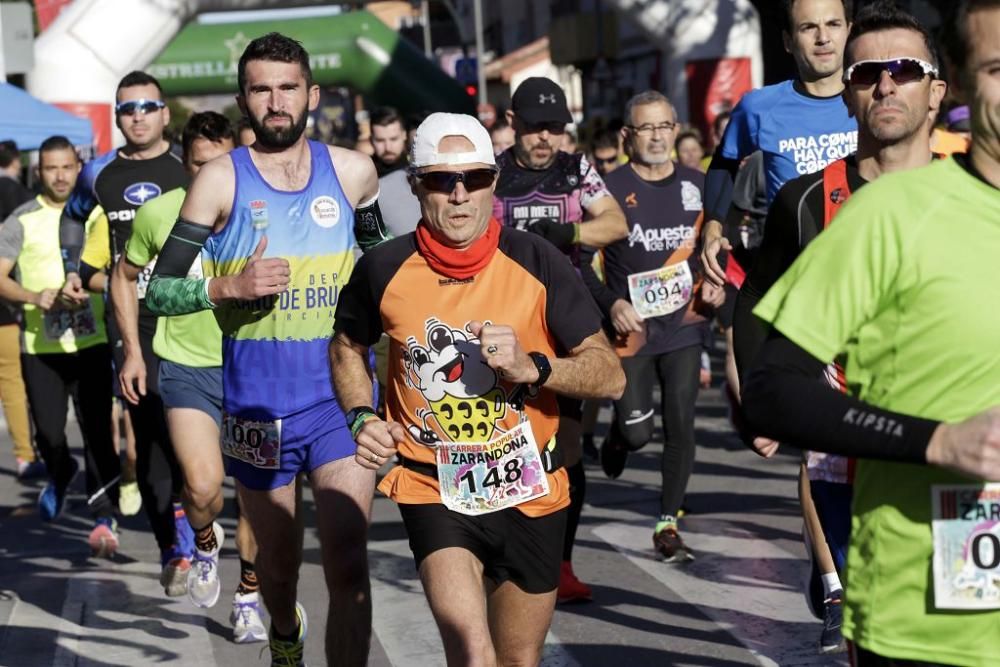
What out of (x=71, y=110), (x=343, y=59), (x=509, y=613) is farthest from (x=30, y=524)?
(x=343, y=59)

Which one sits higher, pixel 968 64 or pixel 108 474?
pixel 968 64

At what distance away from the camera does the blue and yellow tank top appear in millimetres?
5590

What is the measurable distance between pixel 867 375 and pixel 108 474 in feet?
23.5

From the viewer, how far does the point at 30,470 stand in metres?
12.2

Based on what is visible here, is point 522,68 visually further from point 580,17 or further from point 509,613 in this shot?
point 509,613

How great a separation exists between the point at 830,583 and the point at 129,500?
5.64 metres

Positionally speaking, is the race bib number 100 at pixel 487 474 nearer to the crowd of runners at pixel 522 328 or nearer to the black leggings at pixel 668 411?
the crowd of runners at pixel 522 328

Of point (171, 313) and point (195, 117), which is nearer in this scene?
point (171, 313)

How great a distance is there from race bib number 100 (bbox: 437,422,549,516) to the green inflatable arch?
26472mm

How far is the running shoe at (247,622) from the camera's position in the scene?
7.10 m

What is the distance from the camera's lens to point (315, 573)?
331 inches

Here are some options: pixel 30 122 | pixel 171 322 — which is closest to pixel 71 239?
pixel 171 322

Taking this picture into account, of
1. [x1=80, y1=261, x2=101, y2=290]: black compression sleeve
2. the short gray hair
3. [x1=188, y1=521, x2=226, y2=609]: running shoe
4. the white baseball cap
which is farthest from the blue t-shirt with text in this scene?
[x1=80, y1=261, x2=101, y2=290]: black compression sleeve

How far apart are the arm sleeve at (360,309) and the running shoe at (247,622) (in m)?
2.58
